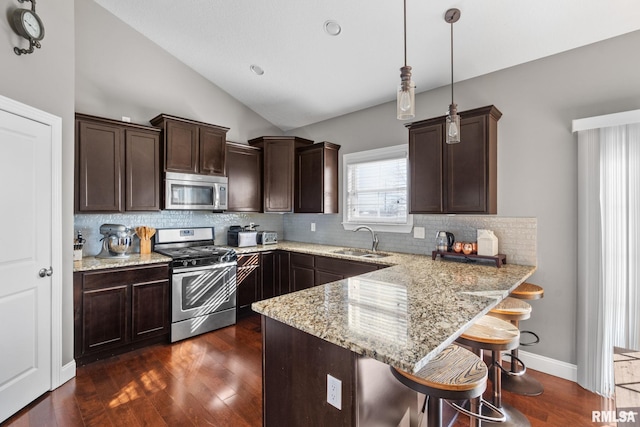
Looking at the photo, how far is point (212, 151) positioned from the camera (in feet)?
12.6

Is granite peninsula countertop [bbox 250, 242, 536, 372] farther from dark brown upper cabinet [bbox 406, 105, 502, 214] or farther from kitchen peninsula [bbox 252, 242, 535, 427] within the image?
dark brown upper cabinet [bbox 406, 105, 502, 214]

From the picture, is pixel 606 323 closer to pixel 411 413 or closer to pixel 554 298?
pixel 554 298

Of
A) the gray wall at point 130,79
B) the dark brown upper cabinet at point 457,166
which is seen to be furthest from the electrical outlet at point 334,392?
the gray wall at point 130,79

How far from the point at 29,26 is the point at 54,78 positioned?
1.13ft

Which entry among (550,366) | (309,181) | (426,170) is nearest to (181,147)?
(309,181)

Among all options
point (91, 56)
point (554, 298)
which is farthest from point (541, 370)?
point (91, 56)

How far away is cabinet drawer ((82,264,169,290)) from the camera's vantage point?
106 inches

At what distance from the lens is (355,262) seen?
330 centimetres

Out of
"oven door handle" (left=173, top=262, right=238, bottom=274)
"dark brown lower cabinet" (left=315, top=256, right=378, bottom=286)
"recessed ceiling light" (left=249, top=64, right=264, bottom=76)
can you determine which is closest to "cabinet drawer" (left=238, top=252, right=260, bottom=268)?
"oven door handle" (left=173, top=262, right=238, bottom=274)

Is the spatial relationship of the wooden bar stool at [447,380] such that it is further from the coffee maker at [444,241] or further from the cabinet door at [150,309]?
the cabinet door at [150,309]

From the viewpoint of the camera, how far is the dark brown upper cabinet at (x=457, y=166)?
2648 millimetres

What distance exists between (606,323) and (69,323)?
4.27m

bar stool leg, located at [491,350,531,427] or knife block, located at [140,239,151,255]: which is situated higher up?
knife block, located at [140,239,151,255]

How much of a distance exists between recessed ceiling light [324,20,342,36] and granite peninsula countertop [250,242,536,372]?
2243 millimetres
